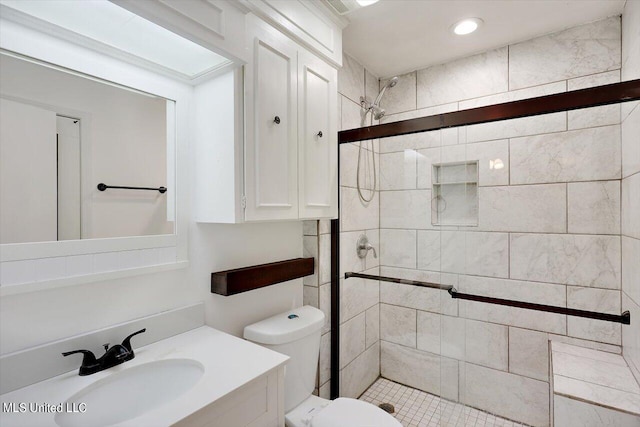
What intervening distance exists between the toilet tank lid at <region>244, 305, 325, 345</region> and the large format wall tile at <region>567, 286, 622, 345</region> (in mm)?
1459

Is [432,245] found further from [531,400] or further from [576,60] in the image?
[576,60]

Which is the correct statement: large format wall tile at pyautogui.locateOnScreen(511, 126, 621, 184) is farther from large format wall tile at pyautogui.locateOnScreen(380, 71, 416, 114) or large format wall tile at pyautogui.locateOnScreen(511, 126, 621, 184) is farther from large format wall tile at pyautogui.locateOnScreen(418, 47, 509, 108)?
large format wall tile at pyautogui.locateOnScreen(380, 71, 416, 114)

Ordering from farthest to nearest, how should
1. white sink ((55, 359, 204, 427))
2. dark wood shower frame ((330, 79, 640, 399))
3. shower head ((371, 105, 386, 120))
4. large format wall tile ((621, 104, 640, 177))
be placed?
shower head ((371, 105, 386, 120)) → large format wall tile ((621, 104, 640, 177)) → dark wood shower frame ((330, 79, 640, 399)) → white sink ((55, 359, 204, 427))

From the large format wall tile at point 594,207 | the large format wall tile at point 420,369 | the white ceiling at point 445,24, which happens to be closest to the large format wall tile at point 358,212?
the large format wall tile at point 420,369

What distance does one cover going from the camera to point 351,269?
81.5 inches

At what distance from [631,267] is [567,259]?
0.29 meters

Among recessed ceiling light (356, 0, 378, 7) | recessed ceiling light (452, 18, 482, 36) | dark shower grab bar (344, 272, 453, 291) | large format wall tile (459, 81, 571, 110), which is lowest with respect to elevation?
dark shower grab bar (344, 272, 453, 291)

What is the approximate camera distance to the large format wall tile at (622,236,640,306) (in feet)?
4.72

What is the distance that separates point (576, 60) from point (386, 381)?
2.37 m

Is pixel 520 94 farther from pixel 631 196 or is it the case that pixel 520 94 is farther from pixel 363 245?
pixel 363 245

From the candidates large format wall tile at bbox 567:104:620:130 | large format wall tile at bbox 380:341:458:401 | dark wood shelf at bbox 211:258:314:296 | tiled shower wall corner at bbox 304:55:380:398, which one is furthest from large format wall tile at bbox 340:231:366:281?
large format wall tile at bbox 567:104:620:130

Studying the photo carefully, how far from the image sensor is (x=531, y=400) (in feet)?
6.17

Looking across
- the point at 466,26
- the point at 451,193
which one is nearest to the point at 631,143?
the point at 451,193

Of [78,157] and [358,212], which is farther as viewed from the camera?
[358,212]
